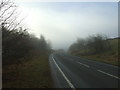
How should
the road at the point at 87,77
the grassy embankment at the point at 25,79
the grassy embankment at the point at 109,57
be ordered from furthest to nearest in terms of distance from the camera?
1. the grassy embankment at the point at 109,57
2. the grassy embankment at the point at 25,79
3. the road at the point at 87,77

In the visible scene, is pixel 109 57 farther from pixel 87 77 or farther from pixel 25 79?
pixel 25 79

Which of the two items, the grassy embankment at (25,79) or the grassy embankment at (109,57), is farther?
the grassy embankment at (109,57)

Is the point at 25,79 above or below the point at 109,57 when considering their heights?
above

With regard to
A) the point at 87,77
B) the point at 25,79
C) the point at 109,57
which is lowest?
the point at 109,57

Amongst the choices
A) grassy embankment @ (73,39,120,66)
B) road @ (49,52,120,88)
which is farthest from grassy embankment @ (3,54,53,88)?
grassy embankment @ (73,39,120,66)

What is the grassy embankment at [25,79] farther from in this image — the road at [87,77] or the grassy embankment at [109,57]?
the grassy embankment at [109,57]

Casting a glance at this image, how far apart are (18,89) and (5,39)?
8.91ft

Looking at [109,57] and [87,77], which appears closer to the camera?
[87,77]

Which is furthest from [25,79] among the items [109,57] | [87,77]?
[109,57]

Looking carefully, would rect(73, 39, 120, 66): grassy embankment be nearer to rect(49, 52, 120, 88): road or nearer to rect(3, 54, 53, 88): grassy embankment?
rect(49, 52, 120, 88): road

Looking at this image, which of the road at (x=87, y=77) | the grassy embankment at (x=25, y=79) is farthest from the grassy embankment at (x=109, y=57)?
the grassy embankment at (x=25, y=79)

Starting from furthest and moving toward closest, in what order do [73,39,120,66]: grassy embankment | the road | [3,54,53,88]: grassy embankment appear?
[73,39,120,66]: grassy embankment
[3,54,53,88]: grassy embankment
the road

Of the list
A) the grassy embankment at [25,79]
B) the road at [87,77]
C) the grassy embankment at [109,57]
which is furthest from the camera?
the grassy embankment at [109,57]

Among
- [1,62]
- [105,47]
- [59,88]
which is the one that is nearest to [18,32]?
[1,62]
